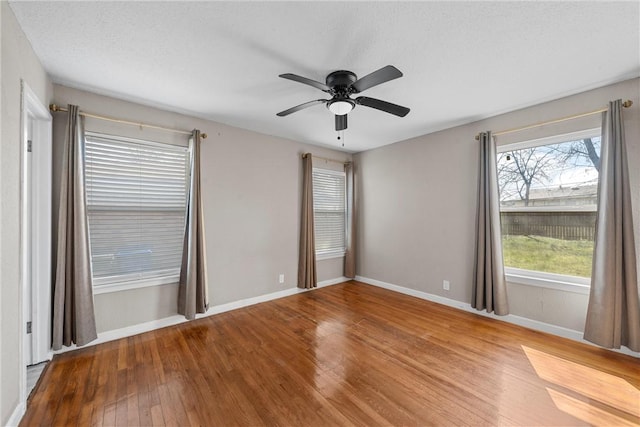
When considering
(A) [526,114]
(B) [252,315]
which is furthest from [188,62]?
(A) [526,114]

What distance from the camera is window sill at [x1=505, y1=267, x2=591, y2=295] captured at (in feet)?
8.75

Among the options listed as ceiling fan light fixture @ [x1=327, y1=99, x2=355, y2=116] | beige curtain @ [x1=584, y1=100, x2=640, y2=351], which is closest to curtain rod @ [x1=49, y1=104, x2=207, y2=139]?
ceiling fan light fixture @ [x1=327, y1=99, x2=355, y2=116]

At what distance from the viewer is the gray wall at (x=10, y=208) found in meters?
1.48

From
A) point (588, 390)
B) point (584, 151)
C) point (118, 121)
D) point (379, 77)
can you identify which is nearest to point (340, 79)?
point (379, 77)

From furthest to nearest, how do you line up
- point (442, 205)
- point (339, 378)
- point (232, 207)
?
point (442, 205) < point (232, 207) < point (339, 378)

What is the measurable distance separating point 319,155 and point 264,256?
2.05 m

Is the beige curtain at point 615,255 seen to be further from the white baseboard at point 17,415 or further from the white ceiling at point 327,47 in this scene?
the white baseboard at point 17,415

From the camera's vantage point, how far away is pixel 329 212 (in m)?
4.86

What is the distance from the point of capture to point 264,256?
392cm

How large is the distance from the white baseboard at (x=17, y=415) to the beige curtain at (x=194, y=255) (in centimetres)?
135

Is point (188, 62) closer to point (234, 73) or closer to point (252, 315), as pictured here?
point (234, 73)

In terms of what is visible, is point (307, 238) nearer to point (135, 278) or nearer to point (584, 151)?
point (135, 278)

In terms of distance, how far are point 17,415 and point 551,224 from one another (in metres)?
4.89

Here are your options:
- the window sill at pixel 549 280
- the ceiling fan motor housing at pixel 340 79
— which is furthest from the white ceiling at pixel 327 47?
the window sill at pixel 549 280
